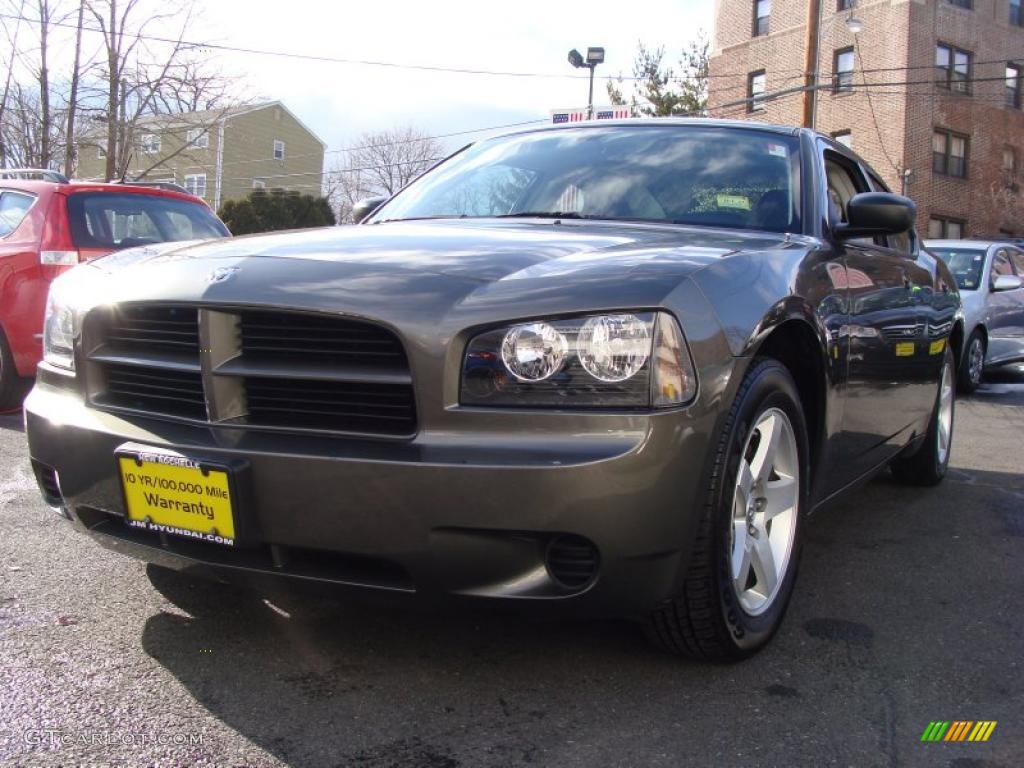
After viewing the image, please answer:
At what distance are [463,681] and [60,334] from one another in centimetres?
153

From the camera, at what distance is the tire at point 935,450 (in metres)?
4.87

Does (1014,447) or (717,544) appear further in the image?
(1014,447)

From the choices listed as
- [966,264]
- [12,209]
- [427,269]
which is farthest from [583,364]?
[966,264]

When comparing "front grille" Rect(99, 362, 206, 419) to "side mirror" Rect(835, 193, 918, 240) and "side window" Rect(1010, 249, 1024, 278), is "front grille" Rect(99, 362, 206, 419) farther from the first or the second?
"side window" Rect(1010, 249, 1024, 278)

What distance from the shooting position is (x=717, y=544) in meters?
2.37

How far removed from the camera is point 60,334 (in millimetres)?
2896

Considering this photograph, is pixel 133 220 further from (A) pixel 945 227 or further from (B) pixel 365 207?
(A) pixel 945 227

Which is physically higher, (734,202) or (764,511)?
(734,202)

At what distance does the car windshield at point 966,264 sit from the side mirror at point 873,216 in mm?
7393

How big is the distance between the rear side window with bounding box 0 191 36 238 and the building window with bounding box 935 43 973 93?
27.7m

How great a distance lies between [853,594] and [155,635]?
2.18 m

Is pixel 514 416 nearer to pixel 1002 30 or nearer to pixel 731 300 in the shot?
pixel 731 300

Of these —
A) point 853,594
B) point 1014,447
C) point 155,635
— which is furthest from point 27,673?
point 1014,447

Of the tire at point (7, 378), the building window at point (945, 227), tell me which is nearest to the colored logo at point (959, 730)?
the tire at point (7, 378)
